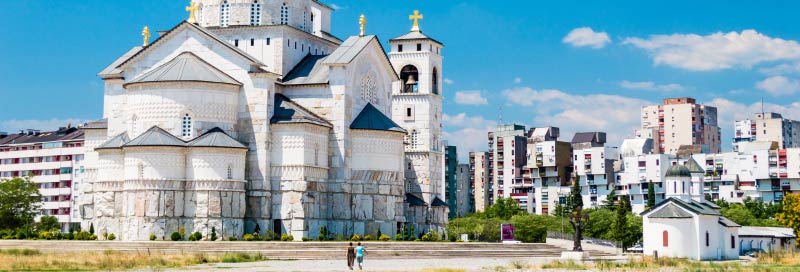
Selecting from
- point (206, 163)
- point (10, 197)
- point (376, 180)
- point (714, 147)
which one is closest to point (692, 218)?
point (376, 180)

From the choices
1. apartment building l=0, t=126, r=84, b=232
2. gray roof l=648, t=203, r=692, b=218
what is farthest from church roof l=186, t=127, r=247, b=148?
apartment building l=0, t=126, r=84, b=232

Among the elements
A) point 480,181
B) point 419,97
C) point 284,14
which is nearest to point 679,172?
point 419,97

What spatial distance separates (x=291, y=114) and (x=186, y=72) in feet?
17.0

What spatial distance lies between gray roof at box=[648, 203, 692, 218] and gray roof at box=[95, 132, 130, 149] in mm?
26764

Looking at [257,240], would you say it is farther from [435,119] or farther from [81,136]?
[81,136]

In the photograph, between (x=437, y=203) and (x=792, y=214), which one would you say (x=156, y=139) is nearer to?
(x=437, y=203)

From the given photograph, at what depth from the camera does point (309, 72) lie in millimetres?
56969

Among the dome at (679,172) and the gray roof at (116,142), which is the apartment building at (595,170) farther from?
the gray roof at (116,142)

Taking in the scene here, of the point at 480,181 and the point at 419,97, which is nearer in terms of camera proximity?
the point at 419,97

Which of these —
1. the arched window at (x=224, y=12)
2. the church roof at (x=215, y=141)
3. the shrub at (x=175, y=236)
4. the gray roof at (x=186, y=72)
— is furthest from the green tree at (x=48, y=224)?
the shrub at (x=175, y=236)

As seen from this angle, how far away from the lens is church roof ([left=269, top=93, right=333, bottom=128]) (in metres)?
52.8

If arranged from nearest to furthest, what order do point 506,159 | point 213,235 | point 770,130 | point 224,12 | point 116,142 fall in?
point 213,235, point 116,142, point 224,12, point 506,159, point 770,130

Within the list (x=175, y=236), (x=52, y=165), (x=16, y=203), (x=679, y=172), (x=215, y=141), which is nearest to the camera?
(x=175, y=236)

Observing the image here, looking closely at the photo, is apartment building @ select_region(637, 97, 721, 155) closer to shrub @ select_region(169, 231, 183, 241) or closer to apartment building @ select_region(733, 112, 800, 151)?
apartment building @ select_region(733, 112, 800, 151)
